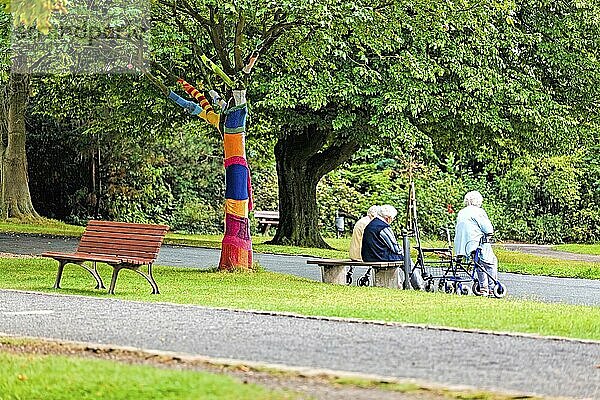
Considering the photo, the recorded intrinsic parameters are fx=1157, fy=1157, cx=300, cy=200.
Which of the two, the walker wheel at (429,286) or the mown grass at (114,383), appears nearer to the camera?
the mown grass at (114,383)

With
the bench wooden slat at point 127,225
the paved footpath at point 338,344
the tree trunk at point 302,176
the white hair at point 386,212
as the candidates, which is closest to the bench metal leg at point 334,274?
the white hair at point 386,212

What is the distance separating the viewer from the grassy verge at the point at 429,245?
78.5 ft

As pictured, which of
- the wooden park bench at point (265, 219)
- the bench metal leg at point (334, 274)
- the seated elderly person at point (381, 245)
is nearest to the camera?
the seated elderly person at point (381, 245)

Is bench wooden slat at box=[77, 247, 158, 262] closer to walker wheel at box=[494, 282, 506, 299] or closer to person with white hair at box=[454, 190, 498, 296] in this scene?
person with white hair at box=[454, 190, 498, 296]

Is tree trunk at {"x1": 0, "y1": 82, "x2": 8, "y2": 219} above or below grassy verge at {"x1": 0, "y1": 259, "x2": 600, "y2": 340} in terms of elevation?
above

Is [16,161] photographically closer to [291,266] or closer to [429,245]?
[429,245]

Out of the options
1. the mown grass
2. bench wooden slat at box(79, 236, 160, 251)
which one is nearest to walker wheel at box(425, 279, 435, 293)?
bench wooden slat at box(79, 236, 160, 251)

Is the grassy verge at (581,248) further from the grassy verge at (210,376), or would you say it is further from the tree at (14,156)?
the grassy verge at (210,376)

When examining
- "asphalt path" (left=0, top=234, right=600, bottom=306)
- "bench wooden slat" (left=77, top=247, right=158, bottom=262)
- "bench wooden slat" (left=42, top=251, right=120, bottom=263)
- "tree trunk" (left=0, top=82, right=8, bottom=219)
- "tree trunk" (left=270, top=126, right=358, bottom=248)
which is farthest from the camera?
"tree trunk" (left=0, top=82, right=8, bottom=219)

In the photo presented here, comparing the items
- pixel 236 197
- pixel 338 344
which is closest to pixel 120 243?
pixel 236 197

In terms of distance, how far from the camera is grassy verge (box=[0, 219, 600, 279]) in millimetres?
23922

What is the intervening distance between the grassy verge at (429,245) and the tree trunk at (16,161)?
2.76 feet

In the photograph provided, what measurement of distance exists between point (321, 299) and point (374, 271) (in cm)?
326

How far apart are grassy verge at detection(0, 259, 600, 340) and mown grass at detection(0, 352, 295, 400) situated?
4056 mm
